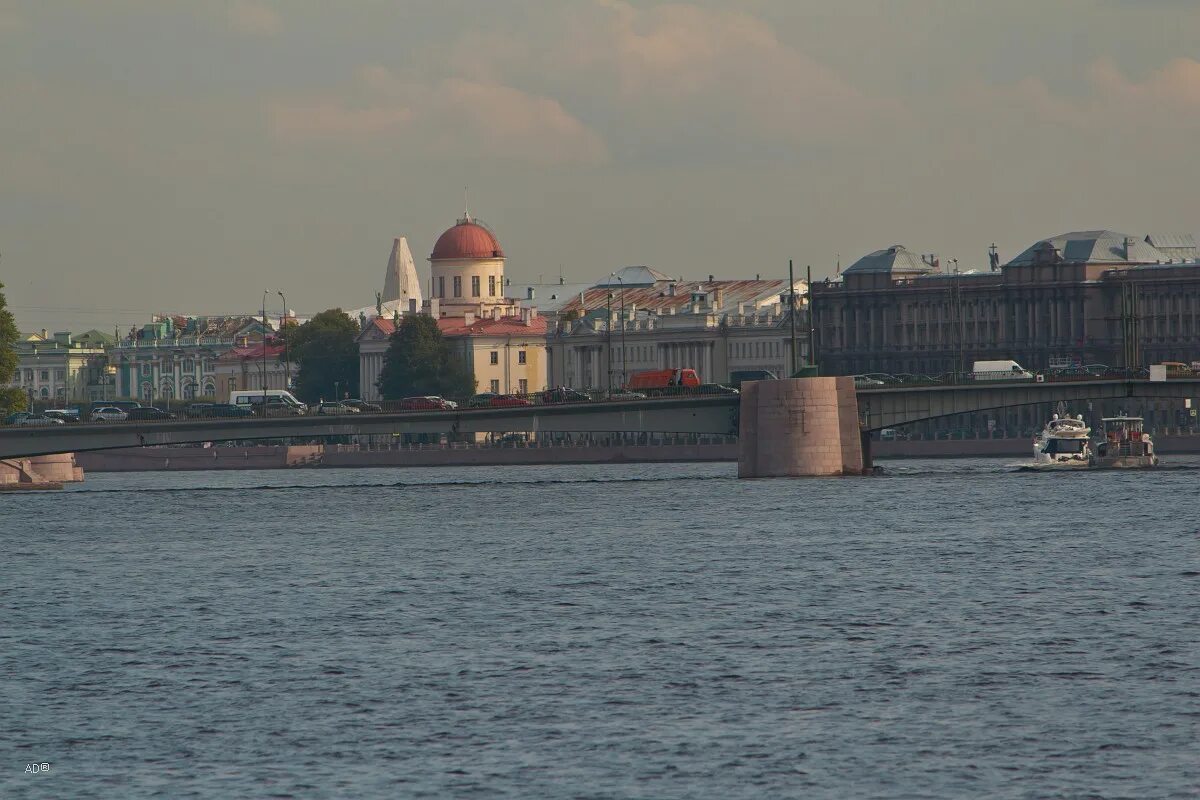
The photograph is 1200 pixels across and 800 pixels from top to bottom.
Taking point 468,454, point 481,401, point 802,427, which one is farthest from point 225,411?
point 468,454

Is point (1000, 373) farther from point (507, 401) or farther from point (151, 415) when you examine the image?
point (151, 415)

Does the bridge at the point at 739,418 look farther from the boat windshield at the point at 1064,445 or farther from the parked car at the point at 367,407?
the boat windshield at the point at 1064,445

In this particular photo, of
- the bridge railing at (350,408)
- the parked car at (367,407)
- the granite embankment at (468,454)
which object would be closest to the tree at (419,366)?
the granite embankment at (468,454)

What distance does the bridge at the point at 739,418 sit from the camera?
76062 millimetres

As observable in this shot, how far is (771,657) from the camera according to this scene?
32125 mm

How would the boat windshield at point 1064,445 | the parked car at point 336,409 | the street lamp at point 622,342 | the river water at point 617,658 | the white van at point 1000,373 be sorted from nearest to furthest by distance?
the river water at point 617,658
the parked car at point 336,409
the white van at point 1000,373
the boat windshield at point 1064,445
the street lamp at point 622,342

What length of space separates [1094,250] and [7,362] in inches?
2362

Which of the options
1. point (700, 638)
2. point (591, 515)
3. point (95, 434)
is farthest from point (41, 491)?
point (700, 638)

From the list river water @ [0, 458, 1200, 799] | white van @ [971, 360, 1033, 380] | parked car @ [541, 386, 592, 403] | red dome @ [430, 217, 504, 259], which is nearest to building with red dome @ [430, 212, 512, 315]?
red dome @ [430, 217, 504, 259]

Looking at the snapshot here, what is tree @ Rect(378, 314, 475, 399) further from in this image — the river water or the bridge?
the river water

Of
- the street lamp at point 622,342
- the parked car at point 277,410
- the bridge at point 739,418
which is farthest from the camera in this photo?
the street lamp at point 622,342

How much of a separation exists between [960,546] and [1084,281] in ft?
272

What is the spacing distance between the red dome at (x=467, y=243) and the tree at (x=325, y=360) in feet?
27.7

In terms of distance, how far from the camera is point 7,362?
9331 centimetres
